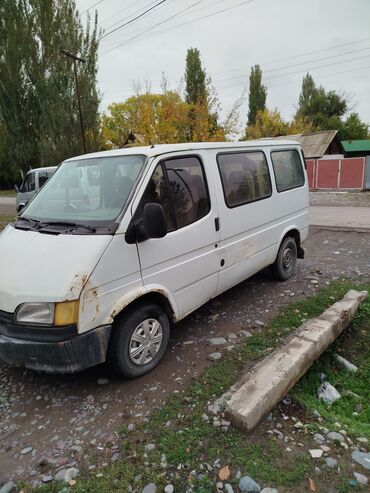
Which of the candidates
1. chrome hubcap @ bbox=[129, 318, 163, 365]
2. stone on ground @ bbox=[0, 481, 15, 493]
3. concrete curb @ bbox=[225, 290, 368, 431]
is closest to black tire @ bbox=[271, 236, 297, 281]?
concrete curb @ bbox=[225, 290, 368, 431]

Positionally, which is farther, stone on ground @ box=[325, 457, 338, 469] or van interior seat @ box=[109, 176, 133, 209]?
van interior seat @ box=[109, 176, 133, 209]

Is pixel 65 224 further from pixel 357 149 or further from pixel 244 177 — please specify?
pixel 357 149

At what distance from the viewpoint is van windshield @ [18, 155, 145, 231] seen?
3.00 m

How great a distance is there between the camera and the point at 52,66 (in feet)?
75.2

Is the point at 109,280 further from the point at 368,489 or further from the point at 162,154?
the point at 368,489

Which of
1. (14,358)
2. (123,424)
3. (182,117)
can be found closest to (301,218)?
(123,424)

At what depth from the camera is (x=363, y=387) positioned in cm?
309

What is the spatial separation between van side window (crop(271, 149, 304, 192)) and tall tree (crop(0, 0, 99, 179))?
1983 centimetres

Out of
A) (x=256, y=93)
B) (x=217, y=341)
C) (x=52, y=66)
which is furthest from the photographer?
(x=256, y=93)

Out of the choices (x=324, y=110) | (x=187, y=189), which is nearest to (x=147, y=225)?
(x=187, y=189)

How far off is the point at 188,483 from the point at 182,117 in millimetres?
22523

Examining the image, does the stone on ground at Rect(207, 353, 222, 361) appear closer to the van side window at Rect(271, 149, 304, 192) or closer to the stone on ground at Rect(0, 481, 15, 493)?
the stone on ground at Rect(0, 481, 15, 493)

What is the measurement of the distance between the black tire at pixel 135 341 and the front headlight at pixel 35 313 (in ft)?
1.92

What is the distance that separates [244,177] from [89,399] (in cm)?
302
